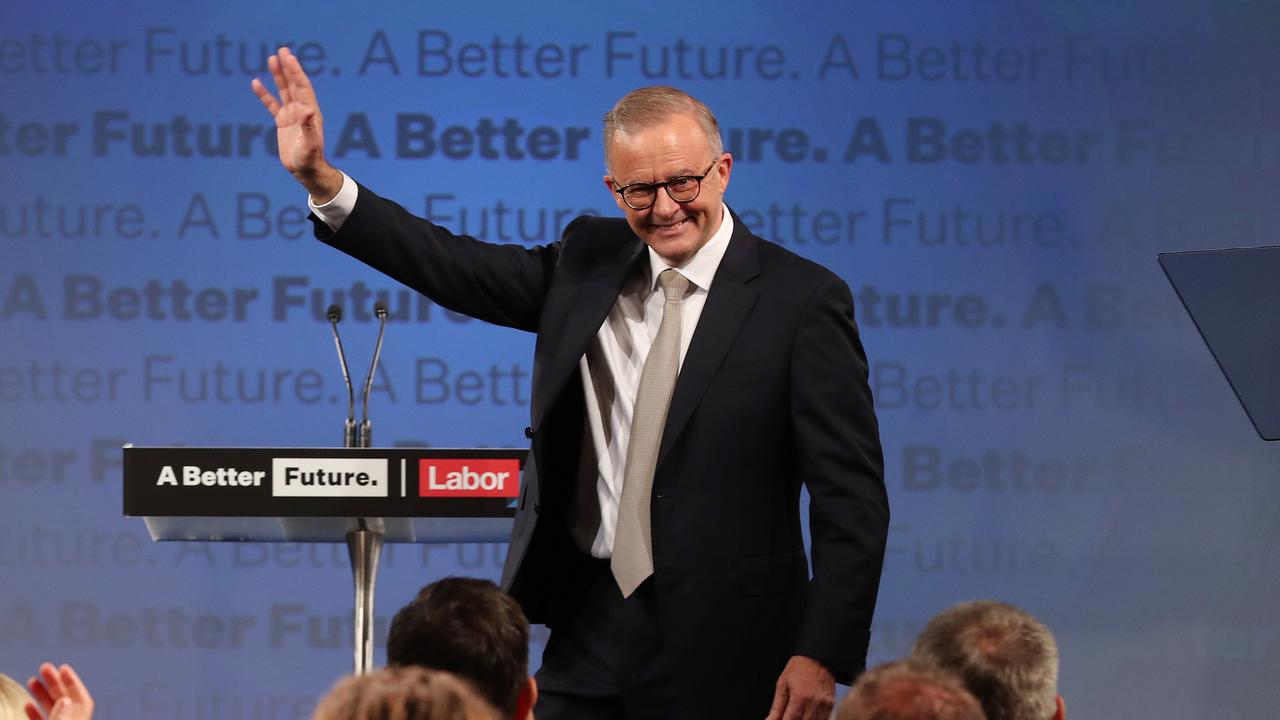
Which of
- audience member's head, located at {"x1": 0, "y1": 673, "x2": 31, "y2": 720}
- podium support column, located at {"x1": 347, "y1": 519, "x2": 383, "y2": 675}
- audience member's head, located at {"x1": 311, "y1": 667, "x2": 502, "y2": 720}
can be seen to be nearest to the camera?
audience member's head, located at {"x1": 311, "y1": 667, "x2": 502, "y2": 720}

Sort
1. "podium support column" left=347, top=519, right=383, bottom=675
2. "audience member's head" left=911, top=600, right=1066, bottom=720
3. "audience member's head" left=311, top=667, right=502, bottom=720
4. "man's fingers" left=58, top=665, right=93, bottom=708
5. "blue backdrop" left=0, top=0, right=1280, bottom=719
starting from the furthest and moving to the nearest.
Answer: "blue backdrop" left=0, top=0, right=1280, bottom=719 < "podium support column" left=347, top=519, right=383, bottom=675 < "audience member's head" left=911, top=600, right=1066, bottom=720 < "man's fingers" left=58, top=665, right=93, bottom=708 < "audience member's head" left=311, top=667, right=502, bottom=720

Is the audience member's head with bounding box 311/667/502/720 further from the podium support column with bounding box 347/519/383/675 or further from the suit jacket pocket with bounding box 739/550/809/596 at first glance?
the podium support column with bounding box 347/519/383/675

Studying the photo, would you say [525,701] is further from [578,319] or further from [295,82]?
[295,82]

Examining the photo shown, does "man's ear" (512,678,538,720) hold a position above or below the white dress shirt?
below

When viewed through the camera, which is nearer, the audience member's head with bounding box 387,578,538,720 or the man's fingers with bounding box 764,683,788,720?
the audience member's head with bounding box 387,578,538,720

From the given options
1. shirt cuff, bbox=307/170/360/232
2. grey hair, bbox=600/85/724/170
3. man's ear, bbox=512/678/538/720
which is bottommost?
man's ear, bbox=512/678/538/720

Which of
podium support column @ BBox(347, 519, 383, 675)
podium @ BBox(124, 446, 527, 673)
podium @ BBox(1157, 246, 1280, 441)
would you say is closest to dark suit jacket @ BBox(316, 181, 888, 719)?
podium @ BBox(1157, 246, 1280, 441)

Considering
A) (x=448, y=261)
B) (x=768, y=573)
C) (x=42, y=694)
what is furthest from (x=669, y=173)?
(x=42, y=694)

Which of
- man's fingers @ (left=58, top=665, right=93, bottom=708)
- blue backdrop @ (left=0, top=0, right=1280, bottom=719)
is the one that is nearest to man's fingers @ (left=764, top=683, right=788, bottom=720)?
man's fingers @ (left=58, top=665, right=93, bottom=708)

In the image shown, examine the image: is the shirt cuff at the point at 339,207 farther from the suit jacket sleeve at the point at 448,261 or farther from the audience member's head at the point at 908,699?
the audience member's head at the point at 908,699

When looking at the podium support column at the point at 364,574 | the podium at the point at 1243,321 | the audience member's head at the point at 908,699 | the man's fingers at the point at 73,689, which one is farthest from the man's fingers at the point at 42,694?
the podium support column at the point at 364,574

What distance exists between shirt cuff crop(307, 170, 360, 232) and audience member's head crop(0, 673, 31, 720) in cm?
77

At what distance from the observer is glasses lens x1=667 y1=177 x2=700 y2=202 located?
2150mm

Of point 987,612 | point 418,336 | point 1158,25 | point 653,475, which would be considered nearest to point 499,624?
point 653,475
